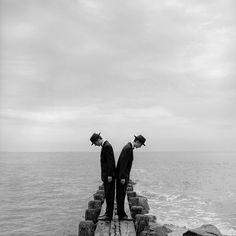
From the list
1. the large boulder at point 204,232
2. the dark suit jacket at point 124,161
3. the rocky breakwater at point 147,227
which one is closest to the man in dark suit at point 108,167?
the dark suit jacket at point 124,161

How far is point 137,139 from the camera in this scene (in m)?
8.34

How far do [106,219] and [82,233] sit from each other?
5.70 feet

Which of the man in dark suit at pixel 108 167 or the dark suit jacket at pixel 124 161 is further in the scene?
the dark suit jacket at pixel 124 161

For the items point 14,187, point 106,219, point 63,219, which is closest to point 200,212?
point 63,219

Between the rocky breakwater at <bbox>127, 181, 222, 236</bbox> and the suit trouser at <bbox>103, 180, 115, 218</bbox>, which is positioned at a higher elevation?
the suit trouser at <bbox>103, 180, 115, 218</bbox>

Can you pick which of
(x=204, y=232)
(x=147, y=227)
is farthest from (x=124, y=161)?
(x=204, y=232)

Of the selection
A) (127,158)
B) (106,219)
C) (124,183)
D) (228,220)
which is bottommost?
(228,220)

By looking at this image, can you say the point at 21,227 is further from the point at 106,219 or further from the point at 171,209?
the point at 106,219

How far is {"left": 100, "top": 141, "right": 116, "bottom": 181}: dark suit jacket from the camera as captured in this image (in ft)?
27.7

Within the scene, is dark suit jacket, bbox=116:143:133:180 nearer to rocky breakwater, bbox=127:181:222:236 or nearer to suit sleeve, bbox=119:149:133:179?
suit sleeve, bbox=119:149:133:179

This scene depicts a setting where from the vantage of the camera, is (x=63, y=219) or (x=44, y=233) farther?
(x=63, y=219)

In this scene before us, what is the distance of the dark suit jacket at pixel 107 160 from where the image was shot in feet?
27.7

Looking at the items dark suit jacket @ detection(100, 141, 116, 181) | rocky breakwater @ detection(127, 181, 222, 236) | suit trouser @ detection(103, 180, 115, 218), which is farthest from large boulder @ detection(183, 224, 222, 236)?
dark suit jacket @ detection(100, 141, 116, 181)

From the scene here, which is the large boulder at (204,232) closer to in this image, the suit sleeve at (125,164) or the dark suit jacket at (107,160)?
the suit sleeve at (125,164)
